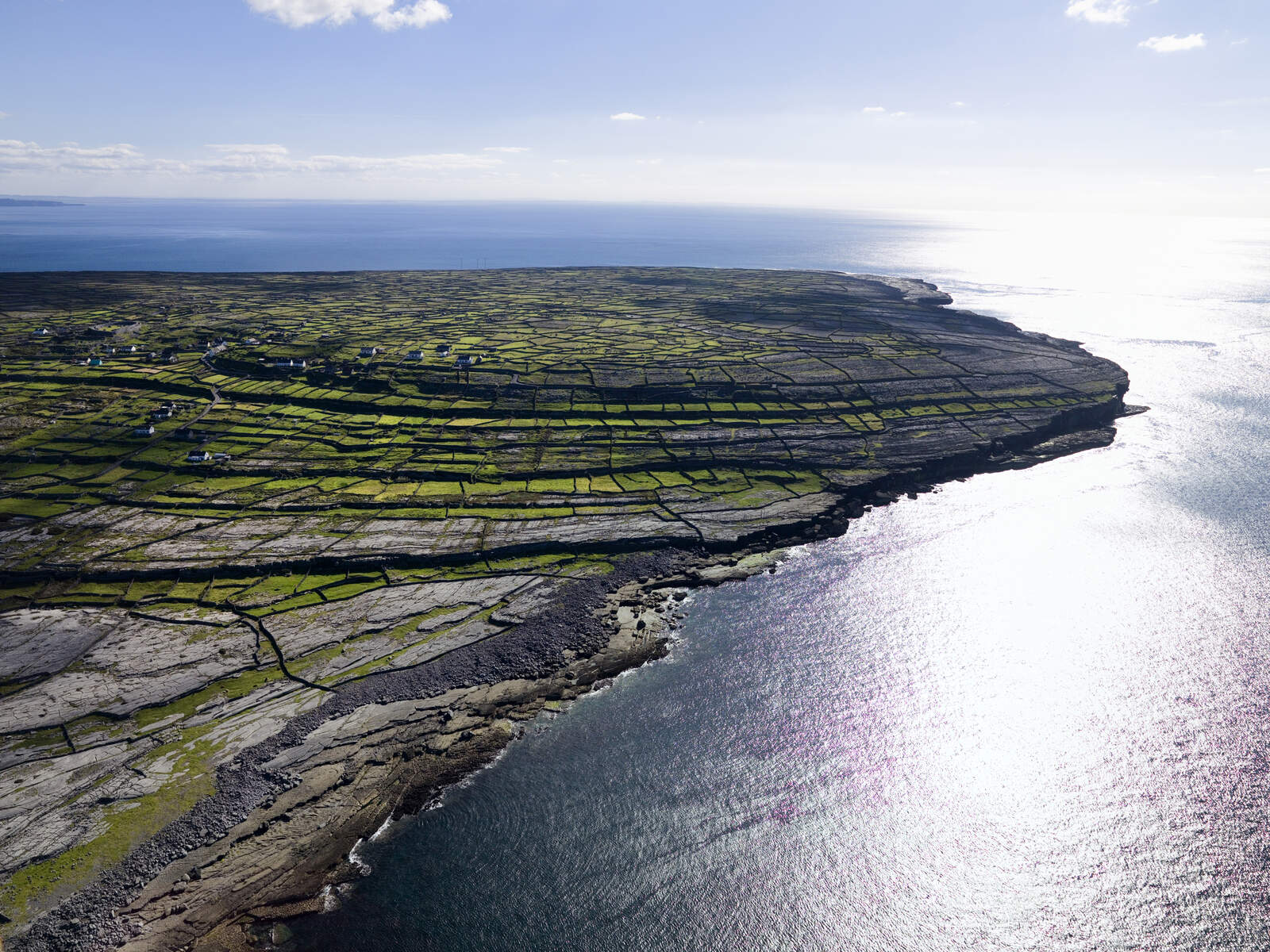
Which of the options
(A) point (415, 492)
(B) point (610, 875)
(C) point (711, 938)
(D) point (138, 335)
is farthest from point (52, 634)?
(D) point (138, 335)

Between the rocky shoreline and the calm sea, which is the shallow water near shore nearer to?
the calm sea

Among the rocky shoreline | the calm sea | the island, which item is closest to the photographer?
the rocky shoreline

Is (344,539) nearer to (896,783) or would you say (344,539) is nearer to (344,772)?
(344,772)

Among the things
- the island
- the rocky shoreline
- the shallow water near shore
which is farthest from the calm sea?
the island

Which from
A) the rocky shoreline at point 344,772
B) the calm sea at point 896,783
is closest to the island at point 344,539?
the rocky shoreline at point 344,772

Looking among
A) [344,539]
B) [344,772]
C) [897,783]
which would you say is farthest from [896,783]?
[344,539]

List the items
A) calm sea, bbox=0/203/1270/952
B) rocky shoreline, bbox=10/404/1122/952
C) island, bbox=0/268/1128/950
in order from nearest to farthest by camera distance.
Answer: rocky shoreline, bbox=10/404/1122/952 < calm sea, bbox=0/203/1270/952 < island, bbox=0/268/1128/950

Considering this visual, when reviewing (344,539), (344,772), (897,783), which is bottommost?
(897,783)
